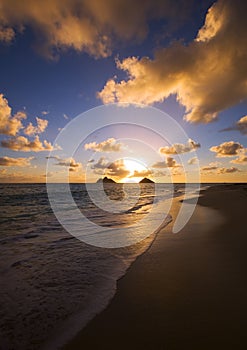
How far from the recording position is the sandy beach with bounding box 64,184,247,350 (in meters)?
3.15

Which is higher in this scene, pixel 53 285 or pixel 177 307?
pixel 177 307

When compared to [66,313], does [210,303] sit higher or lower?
higher

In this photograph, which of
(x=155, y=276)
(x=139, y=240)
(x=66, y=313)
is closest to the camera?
(x=66, y=313)

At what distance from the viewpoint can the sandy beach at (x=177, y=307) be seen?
3.15m

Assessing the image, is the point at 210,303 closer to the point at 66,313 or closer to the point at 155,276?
the point at 155,276

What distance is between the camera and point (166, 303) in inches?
162

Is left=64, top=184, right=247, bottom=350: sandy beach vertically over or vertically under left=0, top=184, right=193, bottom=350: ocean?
over

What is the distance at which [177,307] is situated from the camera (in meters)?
3.97

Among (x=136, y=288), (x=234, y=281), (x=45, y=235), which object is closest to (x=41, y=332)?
Result: (x=136, y=288)

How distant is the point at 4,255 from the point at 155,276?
5763mm

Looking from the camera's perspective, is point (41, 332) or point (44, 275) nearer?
point (41, 332)

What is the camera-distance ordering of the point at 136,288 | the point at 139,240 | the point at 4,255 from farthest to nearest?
the point at 139,240, the point at 4,255, the point at 136,288

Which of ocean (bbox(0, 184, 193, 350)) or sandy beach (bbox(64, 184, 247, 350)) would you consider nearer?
sandy beach (bbox(64, 184, 247, 350))

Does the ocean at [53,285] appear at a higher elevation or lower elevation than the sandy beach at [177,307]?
lower
